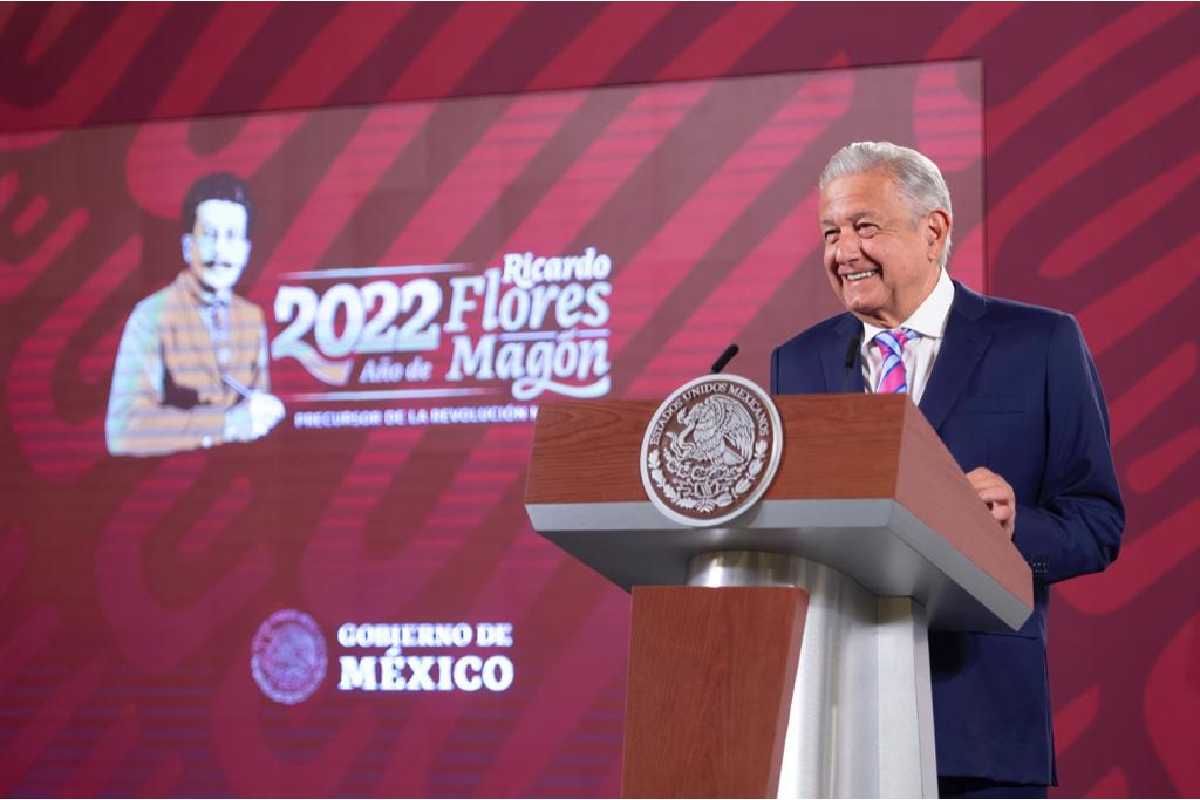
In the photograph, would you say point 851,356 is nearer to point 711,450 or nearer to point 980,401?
point 980,401

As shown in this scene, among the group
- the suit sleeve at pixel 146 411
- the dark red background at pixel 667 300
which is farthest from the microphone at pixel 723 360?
the suit sleeve at pixel 146 411

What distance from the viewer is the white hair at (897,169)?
1.70 meters

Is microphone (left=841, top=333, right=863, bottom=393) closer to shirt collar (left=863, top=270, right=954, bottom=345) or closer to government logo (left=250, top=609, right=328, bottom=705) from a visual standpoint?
shirt collar (left=863, top=270, right=954, bottom=345)

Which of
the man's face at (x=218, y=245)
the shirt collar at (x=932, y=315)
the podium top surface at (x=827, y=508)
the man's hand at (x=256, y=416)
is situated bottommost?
the podium top surface at (x=827, y=508)

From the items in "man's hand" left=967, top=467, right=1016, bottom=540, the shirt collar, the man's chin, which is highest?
the man's chin

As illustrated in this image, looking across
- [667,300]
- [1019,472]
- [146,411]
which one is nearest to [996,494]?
[1019,472]

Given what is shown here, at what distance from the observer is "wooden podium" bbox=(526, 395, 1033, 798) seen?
1149mm

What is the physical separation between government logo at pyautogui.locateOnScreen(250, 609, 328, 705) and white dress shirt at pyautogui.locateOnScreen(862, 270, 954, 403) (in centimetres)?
289

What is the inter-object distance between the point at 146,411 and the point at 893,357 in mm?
3266

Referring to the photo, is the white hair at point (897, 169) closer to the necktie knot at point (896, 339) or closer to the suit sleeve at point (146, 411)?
the necktie knot at point (896, 339)

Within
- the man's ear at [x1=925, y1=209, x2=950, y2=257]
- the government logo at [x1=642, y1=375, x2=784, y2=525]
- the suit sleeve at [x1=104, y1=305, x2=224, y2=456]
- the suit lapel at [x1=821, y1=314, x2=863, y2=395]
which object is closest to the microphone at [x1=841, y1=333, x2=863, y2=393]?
the suit lapel at [x1=821, y1=314, x2=863, y2=395]

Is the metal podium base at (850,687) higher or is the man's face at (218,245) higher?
the man's face at (218,245)

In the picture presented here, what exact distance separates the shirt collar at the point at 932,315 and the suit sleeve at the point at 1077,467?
13cm

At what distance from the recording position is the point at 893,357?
1.76m
